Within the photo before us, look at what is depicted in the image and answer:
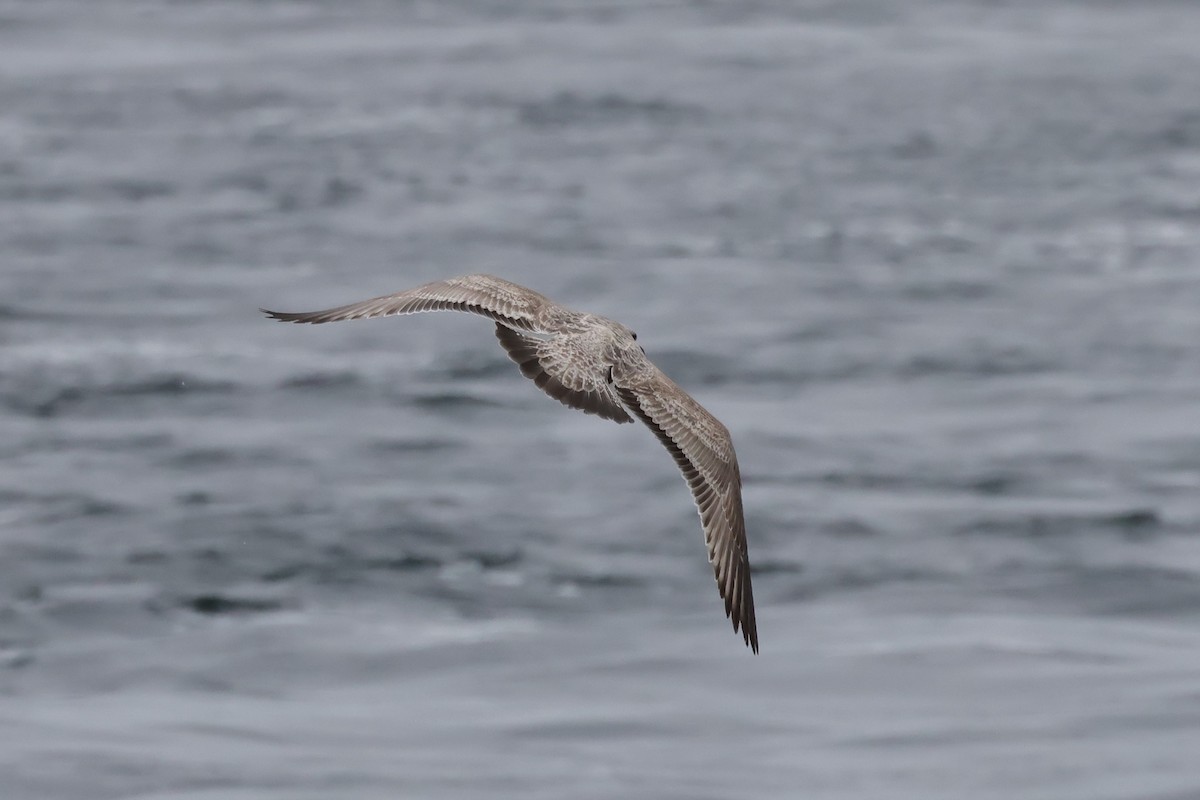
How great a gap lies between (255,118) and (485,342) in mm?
15244

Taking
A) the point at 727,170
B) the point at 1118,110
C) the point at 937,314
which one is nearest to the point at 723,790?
the point at 937,314

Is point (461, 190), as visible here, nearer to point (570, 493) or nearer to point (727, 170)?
point (727, 170)

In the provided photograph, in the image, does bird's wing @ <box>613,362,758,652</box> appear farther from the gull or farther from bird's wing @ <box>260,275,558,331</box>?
bird's wing @ <box>260,275,558,331</box>

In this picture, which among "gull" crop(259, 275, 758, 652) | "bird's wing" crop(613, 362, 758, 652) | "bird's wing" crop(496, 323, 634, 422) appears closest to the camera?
"bird's wing" crop(496, 323, 634, 422)

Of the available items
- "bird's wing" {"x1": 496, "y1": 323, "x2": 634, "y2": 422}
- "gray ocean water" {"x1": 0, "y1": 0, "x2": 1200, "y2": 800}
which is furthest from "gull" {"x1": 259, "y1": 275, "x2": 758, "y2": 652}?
"gray ocean water" {"x1": 0, "y1": 0, "x2": 1200, "y2": 800}

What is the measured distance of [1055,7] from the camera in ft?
231

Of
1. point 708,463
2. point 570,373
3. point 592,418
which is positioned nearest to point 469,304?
point 570,373

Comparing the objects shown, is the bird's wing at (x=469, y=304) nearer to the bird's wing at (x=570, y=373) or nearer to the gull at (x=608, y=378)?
the gull at (x=608, y=378)

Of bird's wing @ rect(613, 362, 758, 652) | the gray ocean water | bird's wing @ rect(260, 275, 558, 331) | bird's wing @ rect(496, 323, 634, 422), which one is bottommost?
the gray ocean water

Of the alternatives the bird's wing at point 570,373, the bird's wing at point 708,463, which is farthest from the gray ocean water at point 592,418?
the bird's wing at point 570,373

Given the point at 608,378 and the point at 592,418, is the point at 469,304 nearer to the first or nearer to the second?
the point at 608,378

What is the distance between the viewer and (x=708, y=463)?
1352 centimetres

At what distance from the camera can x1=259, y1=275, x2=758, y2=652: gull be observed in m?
12.8

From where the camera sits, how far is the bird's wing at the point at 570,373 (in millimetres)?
12602
